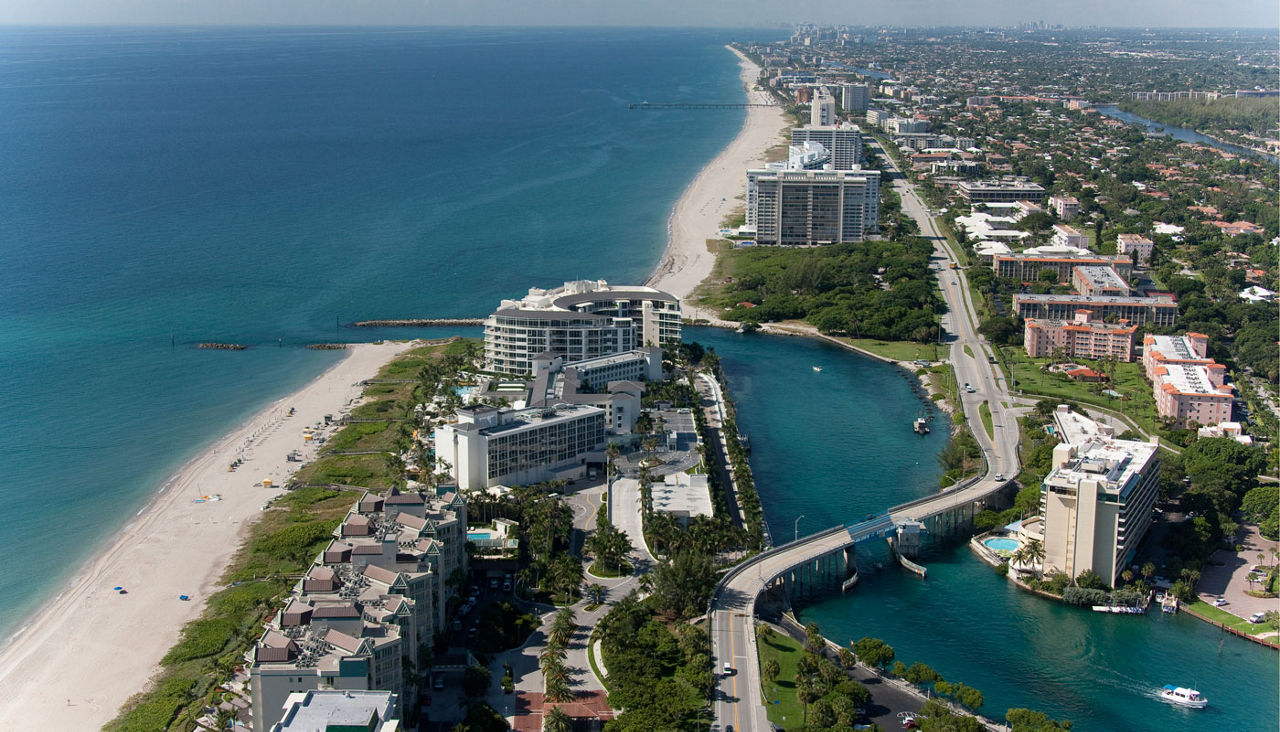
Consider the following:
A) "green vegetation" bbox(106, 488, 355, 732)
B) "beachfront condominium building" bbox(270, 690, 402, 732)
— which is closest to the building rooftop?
"green vegetation" bbox(106, 488, 355, 732)

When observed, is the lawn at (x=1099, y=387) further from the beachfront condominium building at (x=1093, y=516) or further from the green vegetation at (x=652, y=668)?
the green vegetation at (x=652, y=668)

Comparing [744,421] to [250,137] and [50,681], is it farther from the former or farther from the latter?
[250,137]

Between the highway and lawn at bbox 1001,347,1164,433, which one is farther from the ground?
lawn at bbox 1001,347,1164,433

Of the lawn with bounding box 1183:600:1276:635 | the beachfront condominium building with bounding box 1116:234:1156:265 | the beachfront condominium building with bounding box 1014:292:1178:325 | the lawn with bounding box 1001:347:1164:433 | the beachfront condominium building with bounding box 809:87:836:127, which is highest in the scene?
the beachfront condominium building with bounding box 809:87:836:127

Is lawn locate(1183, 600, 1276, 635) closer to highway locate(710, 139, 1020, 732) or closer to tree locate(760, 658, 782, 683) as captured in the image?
highway locate(710, 139, 1020, 732)

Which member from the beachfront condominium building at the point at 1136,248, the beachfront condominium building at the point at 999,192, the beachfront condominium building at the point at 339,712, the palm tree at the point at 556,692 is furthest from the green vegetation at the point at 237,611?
the beachfront condominium building at the point at 999,192

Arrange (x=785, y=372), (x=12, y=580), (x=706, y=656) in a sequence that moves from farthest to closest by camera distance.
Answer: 1. (x=785, y=372)
2. (x=12, y=580)
3. (x=706, y=656)

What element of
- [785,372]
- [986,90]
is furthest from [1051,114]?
[785,372]
